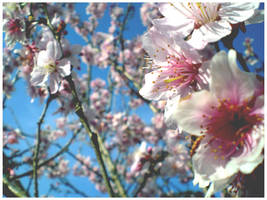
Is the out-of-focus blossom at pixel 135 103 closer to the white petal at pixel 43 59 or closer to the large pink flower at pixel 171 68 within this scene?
the white petal at pixel 43 59

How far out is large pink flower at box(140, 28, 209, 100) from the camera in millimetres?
775

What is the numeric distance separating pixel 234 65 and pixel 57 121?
7835 millimetres

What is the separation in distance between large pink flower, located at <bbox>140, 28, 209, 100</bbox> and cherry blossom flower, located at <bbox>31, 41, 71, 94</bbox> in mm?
816

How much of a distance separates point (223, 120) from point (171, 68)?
29cm

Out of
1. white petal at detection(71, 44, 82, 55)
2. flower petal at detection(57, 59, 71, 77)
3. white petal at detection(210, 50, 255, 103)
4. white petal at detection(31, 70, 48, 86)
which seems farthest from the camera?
white petal at detection(71, 44, 82, 55)

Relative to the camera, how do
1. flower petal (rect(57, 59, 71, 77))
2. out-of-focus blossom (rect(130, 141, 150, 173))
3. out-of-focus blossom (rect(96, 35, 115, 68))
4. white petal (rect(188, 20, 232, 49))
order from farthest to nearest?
out-of-focus blossom (rect(96, 35, 115, 68)), out-of-focus blossom (rect(130, 141, 150, 173)), flower petal (rect(57, 59, 71, 77)), white petal (rect(188, 20, 232, 49))

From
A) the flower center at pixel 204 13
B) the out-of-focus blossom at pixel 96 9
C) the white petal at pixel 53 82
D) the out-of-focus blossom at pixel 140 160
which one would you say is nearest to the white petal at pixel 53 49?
the white petal at pixel 53 82

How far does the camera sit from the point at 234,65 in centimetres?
60

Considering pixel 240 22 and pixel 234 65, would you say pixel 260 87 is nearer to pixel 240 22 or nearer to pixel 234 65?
pixel 234 65

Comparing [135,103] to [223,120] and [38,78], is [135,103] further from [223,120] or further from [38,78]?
[223,120]

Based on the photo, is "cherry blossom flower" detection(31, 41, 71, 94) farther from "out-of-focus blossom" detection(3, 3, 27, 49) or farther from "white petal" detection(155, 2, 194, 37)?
"white petal" detection(155, 2, 194, 37)

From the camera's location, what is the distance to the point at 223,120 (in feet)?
2.22

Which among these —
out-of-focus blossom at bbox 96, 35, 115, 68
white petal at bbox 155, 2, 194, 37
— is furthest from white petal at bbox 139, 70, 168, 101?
out-of-focus blossom at bbox 96, 35, 115, 68

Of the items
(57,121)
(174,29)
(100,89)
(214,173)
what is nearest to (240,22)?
(174,29)
